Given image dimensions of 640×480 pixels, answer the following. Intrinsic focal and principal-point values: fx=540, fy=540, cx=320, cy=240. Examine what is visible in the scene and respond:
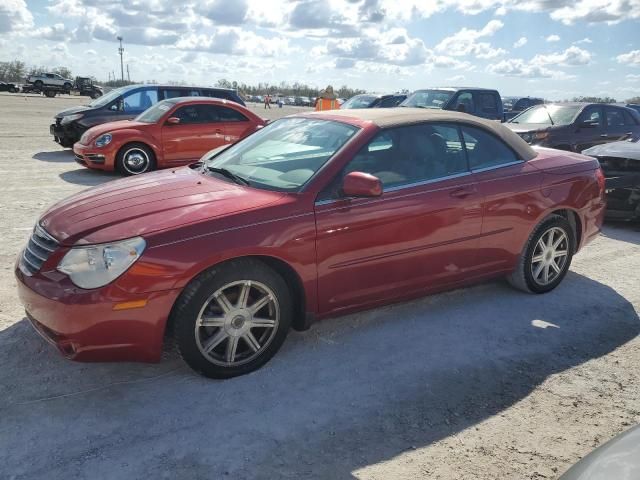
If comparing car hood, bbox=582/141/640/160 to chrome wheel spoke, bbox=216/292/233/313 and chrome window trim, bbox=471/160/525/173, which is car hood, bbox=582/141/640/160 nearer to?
chrome window trim, bbox=471/160/525/173

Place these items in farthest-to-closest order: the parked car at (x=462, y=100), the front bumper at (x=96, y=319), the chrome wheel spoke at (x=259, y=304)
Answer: the parked car at (x=462, y=100)
the chrome wheel spoke at (x=259, y=304)
the front bumper at (x=96, y=319)

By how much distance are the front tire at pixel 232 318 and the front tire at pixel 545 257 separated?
2237mm

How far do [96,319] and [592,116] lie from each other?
36.2 ft

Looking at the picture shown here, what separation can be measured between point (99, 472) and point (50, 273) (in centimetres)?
113

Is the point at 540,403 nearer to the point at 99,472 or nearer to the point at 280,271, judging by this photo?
the point at 280,271

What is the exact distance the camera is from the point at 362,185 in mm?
3355

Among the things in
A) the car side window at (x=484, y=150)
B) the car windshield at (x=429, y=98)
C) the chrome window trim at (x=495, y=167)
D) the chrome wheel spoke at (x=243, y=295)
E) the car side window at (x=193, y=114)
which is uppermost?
the car windshield at (x=429, y=98)

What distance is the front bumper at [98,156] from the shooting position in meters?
9.74

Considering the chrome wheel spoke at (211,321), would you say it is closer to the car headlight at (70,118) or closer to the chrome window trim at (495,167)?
the chrome window trim at (495,167)

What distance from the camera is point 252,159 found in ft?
13.5

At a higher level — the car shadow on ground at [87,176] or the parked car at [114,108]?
the parked car at [114,108]

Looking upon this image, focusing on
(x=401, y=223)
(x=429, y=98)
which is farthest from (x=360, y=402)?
(x=429, y=98)

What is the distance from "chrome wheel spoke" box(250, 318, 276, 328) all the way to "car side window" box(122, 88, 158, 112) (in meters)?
10.1

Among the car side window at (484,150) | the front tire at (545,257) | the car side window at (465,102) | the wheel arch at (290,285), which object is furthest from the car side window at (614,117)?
the wheel arch at (290,285)
